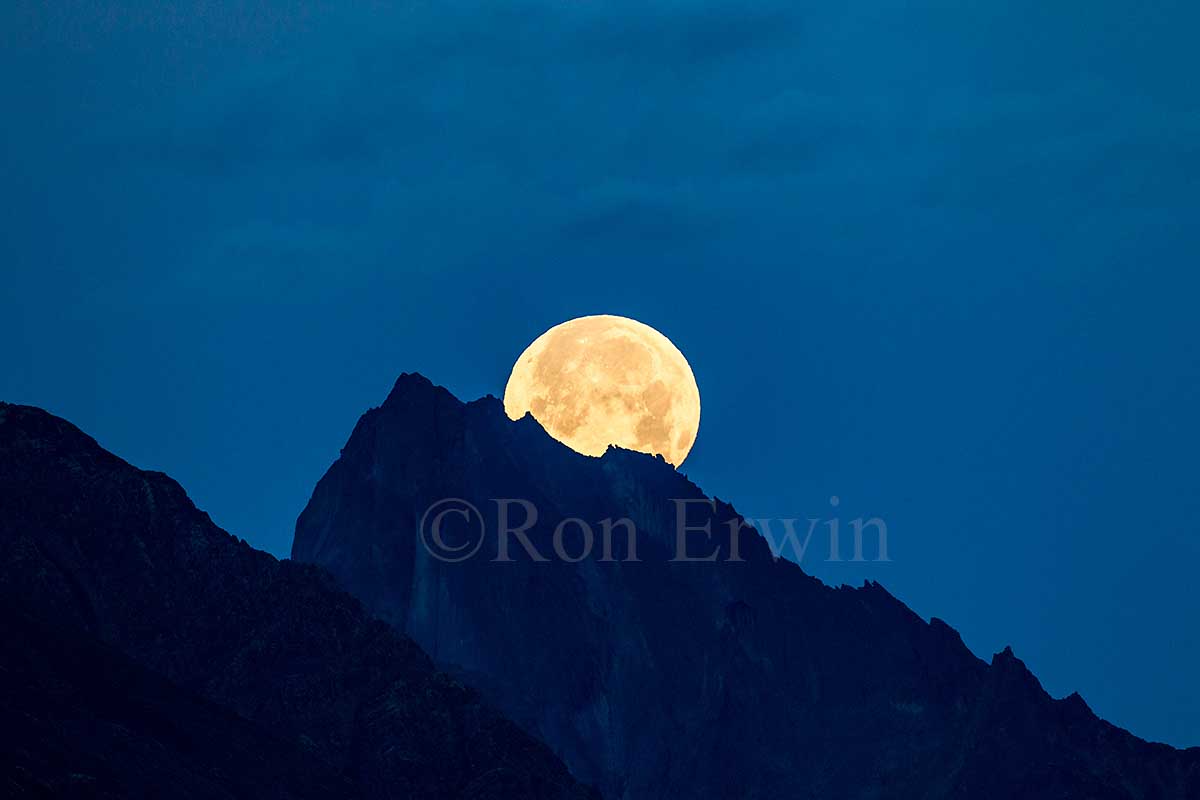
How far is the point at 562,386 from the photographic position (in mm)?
151000

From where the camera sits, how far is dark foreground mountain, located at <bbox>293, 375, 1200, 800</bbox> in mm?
135500

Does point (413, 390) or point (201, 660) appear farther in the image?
point (413, 390)

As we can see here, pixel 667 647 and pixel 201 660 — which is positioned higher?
pixel 667 647

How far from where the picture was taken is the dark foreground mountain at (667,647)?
135500mm

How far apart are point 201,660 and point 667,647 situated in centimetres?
3898

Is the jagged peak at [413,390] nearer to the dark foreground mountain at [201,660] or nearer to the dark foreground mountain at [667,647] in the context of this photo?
the dark foreground mountain at [667,647]

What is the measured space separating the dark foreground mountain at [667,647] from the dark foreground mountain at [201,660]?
1854cm

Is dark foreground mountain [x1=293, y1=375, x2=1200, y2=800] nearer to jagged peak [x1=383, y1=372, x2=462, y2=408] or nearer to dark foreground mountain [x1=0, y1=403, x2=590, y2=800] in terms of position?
jagged peak [x1=383, y1=372, x2=462, y2=408]

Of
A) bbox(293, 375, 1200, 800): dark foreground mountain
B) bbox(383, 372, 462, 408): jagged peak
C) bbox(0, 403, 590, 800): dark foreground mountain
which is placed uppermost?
bbox(383, 372, 462, 408): jagged peak

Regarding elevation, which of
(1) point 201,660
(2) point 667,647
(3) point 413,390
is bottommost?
(1) point 201,660

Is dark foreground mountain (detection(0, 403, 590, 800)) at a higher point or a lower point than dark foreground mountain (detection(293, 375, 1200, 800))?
lower

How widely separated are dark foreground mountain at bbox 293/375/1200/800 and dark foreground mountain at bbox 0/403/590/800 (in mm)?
18537

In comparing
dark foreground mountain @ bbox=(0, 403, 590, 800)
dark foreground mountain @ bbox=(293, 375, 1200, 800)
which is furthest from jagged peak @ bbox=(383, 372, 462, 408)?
dark foreground mountain @ bbox=(0, 403, 590, 800)

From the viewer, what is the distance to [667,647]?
143125mm
